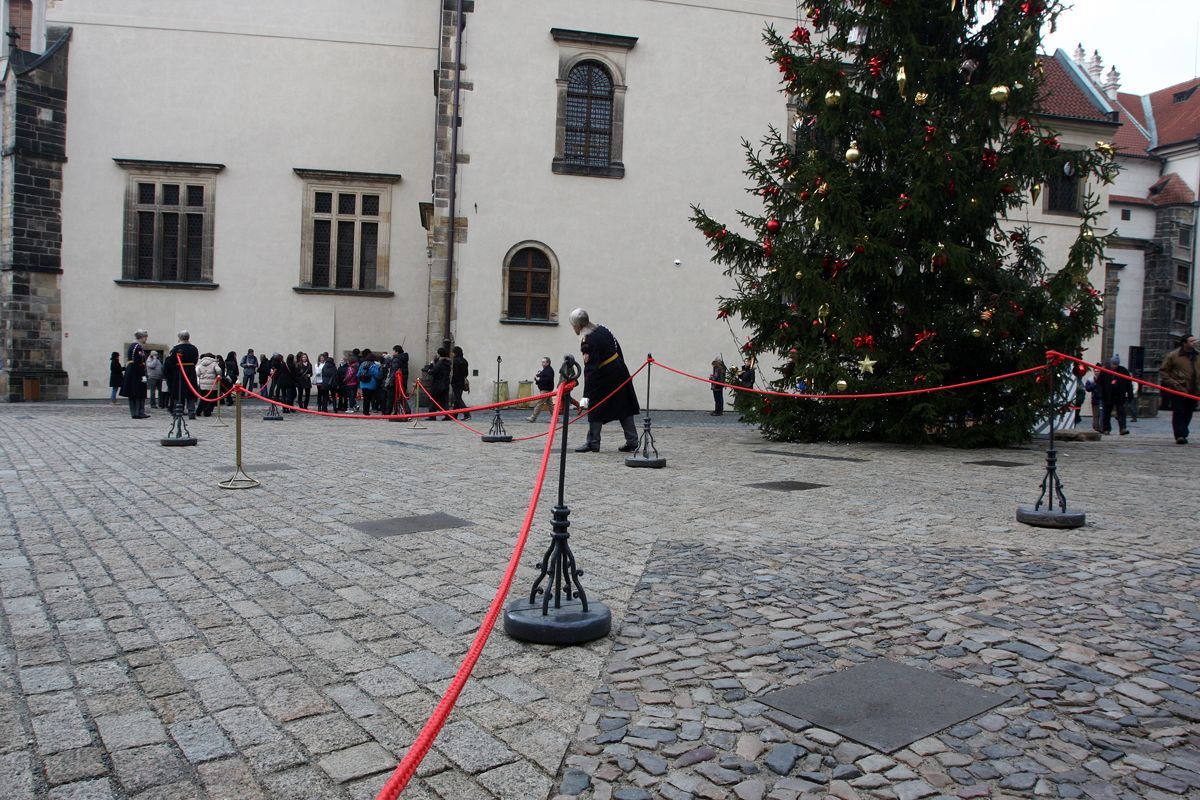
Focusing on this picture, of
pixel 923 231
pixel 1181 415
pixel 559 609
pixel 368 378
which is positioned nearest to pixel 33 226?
pixel 368 378

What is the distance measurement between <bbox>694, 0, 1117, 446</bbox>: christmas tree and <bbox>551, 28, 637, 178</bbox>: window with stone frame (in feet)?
34.2

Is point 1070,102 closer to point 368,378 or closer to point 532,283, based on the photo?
point 532,283

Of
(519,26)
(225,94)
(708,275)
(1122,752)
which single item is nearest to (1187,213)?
(708,275)

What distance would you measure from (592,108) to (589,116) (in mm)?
231

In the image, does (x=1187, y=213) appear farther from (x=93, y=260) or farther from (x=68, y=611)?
(x=68, y=611)

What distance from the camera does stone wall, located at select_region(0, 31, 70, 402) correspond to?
81.7 feet

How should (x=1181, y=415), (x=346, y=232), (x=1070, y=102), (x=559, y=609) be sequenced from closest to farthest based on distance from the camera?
(x=559, y=609) → (x=1181, y=415) → (x=346, y=232) → (x=1070, y=102)

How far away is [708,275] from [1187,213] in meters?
38.6

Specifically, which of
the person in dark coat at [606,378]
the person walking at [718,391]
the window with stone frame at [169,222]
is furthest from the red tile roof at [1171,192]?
the person in dark coat at [606,378]

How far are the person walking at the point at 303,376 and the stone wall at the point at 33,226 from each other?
23.2ft

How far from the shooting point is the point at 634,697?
11.4ft

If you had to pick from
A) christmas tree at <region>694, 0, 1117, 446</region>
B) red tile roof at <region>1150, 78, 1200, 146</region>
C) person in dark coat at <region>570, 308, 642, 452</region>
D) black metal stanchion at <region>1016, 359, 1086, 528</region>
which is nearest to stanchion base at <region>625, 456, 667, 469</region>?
person in dark coat at <region>570, 308, 642, 452</region>

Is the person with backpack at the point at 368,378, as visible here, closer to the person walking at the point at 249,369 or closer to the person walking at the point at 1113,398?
the person walking at the point at 249,369

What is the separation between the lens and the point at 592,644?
409cm
